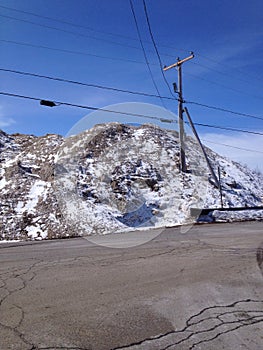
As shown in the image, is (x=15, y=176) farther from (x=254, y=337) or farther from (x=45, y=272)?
(x=254, y=337)

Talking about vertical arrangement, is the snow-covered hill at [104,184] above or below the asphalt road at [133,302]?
above

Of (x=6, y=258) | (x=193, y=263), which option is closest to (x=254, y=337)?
(x=193, y=263)

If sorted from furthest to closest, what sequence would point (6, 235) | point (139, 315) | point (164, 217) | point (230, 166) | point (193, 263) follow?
point (230, 166)
point (164, 217)
point (6, 235)
point (193, 263)
point (139, 315)

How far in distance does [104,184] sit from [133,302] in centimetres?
1785

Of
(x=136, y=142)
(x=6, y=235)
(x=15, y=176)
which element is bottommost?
(x=6, y=235)

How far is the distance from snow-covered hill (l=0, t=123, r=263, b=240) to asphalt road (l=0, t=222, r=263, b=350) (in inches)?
335

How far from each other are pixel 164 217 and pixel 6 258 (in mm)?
12512

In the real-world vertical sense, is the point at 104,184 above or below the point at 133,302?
above

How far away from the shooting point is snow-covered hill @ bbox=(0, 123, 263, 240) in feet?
54.7

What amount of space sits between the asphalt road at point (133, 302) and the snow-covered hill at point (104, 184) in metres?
8.51

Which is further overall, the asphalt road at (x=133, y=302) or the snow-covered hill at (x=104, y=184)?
the snow-covered hill at (x=104, y=184)

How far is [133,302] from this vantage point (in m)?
4.59

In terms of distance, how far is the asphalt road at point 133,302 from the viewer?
3.47 metres

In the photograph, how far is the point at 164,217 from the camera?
19516 millimetres
